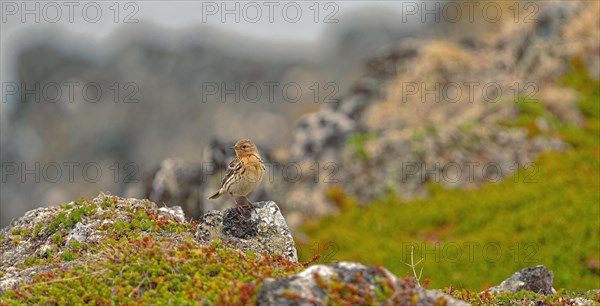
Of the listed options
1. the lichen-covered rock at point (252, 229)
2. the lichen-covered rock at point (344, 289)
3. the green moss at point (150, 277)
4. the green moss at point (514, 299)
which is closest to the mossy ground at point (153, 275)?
the green moss at point (150, 277)

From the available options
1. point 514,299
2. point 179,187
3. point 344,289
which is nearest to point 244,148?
point 514,299

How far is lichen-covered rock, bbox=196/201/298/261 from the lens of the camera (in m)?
14.5

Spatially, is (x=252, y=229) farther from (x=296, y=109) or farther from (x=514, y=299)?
(x=296, y=109)

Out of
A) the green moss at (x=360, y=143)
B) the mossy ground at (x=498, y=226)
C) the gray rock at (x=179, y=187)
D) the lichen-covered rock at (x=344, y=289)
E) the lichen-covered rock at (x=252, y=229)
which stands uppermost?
the lichen-covered rock at (x=344, y=289)

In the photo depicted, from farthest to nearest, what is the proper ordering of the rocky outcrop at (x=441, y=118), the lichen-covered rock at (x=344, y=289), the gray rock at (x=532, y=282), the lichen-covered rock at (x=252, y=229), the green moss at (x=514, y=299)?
the rocky outcrop at (x=441, y=118), the gray rock at (x=532, y=282), the green moss at (x=514, y=299), the lichen-covered rock at (x=252, y=229), the lichen-covered rock at (x=344, y=289)

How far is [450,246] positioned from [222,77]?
220ft

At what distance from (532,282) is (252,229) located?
7499mm

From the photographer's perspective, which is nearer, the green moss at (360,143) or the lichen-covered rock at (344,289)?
the lichen-covered rock at (344,289)

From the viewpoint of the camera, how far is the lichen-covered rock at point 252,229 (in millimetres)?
14484

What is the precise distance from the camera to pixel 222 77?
9594 cm

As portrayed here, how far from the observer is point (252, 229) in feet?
49.4

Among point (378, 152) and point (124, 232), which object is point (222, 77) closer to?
point (378, 152)

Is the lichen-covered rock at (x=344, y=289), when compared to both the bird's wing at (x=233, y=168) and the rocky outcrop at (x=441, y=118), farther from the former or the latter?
the rocky outcrop at (x=441, y=118)

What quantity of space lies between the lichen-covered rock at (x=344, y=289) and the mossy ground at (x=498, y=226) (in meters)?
18.8
